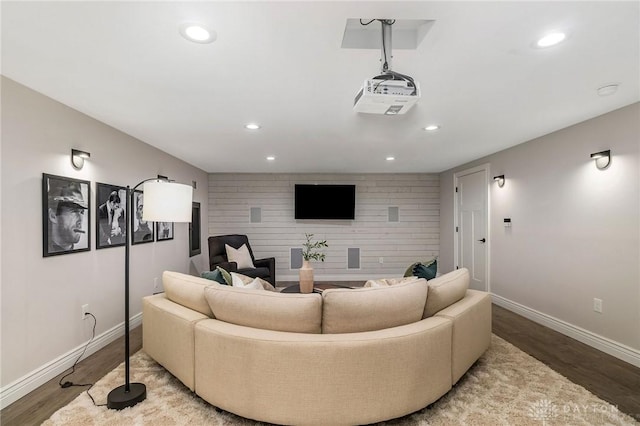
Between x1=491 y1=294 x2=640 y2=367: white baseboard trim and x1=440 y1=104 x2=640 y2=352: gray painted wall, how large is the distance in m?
0.03

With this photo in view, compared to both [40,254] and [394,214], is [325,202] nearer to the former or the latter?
[394,214]

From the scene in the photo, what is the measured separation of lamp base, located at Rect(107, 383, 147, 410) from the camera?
6.66 ft

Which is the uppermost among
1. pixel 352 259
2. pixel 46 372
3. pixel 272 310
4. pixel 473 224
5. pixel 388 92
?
pixel 388 92

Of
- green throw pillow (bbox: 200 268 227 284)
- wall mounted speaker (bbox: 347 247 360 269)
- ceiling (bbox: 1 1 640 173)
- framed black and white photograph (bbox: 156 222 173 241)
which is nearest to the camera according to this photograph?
ceiling (bbox: 1 1 640 173)

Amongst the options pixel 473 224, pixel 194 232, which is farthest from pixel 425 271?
pixel 194 232

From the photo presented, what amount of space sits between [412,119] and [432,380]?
7.49ft

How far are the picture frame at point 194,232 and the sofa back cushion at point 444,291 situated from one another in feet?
14.4

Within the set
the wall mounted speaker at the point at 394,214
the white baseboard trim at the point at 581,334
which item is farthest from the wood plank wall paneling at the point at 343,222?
the white baseboard trim at the point at 581,334

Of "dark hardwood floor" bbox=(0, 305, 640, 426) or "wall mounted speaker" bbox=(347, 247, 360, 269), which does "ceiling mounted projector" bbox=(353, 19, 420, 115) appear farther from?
"wall mounted speaker" bbox=(347, 247, 360, 269)

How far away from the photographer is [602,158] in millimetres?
2930

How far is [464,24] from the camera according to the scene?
5.03 feet

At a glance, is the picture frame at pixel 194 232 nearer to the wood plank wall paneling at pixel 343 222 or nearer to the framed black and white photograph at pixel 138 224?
the wood plank wall paneling at pixel 343 222

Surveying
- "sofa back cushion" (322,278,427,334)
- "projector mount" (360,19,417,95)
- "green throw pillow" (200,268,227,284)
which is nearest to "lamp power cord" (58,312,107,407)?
"green throw pillow" (200,268,227,284)

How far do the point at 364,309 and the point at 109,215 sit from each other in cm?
284
